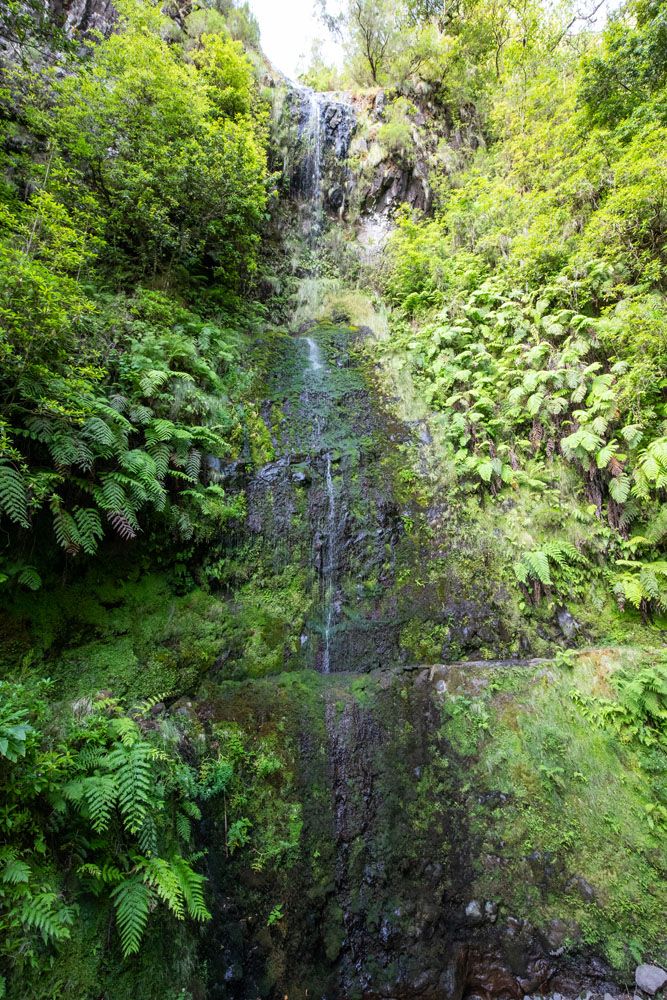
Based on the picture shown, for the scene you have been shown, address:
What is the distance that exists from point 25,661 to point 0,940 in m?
2.29

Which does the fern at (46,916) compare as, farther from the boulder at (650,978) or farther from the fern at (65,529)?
the boulder at (650,978)

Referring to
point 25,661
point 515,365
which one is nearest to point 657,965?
point 25,661

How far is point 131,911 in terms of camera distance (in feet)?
8.92

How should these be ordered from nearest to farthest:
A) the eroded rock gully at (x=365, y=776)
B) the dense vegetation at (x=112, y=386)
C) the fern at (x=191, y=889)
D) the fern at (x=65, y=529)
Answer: the dense vegetation at (x=112, y=386) → the fern at (x=191, y=889) → the eroded rock gully at (x=365, y=776) → the fern at (x=65, y=529)

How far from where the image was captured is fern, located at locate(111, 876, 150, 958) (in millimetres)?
2645

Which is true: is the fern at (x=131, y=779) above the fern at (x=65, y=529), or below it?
below

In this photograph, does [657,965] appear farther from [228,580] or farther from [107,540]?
[107,540]

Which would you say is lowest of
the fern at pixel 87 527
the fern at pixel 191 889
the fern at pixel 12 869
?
the fern at pixel 191 889

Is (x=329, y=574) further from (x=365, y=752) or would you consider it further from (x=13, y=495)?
(x=13, y=495)

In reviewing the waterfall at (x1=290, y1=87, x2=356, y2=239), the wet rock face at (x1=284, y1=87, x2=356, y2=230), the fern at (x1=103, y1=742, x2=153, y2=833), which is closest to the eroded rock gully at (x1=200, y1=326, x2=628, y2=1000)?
the fern at (x1=103, y1=742, x2=153, y2=833)

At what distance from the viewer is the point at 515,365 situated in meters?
7.34

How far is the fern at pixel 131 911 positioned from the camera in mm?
2645

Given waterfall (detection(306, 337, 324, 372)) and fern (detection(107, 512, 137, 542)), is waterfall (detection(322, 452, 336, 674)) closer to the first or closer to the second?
fern (detection(107, 512, 137, 542))

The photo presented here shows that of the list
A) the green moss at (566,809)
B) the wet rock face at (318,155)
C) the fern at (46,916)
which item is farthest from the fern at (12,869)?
the wet rock face at (318,155)
